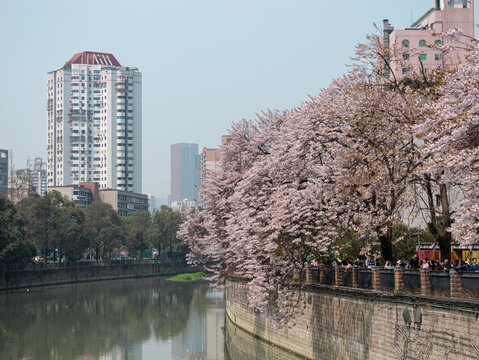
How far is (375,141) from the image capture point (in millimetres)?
32844

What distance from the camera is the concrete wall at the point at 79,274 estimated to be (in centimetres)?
9656

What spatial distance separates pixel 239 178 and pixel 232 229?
296 inches

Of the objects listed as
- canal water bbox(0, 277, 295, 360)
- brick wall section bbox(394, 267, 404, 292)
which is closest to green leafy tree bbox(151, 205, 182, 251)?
canal water bbox(0, 277, 295, 360)

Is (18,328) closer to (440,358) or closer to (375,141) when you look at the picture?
(375,141)

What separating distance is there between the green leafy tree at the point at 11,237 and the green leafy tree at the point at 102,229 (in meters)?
28.4

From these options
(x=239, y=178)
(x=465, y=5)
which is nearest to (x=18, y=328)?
(x=239, y=178)

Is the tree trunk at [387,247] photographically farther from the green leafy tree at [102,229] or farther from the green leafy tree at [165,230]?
the green leafy tree at [165,230]

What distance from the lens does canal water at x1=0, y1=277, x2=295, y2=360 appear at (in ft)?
155

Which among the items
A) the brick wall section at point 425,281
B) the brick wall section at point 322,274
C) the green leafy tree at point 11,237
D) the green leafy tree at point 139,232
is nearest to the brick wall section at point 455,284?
the brick wall section at point 425,281

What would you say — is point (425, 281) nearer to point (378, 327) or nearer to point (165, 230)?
point (378, 327)

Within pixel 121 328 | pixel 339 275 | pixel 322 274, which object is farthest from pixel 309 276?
pixel 121 328

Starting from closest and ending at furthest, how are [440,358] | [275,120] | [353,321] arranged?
1. [440,358]
2. [353,321]
3. [275,120]

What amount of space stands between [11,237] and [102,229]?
40.4 metres

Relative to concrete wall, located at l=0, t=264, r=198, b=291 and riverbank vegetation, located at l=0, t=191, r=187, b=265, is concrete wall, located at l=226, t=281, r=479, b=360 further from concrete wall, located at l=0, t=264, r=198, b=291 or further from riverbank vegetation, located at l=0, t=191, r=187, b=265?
concrete wall, located at l=0, t=264, r=198, b=291
